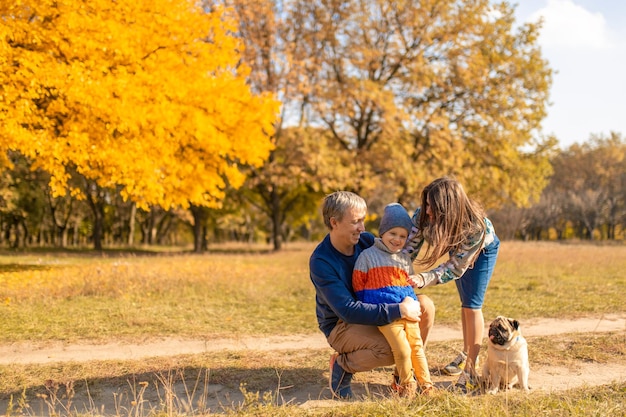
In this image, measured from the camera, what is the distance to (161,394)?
185 inches

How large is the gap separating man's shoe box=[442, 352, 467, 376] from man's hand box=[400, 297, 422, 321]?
1.21m

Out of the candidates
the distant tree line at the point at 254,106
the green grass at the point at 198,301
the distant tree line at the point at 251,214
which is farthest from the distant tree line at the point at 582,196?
the green grass at the point at 198,301

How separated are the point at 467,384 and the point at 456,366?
0.73 meters

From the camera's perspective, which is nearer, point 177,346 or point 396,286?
point 396,286

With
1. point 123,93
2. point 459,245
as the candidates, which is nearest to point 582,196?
point 123,93

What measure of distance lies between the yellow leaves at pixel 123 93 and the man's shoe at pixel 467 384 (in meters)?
9.96

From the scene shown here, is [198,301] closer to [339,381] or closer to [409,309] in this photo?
[339,381]

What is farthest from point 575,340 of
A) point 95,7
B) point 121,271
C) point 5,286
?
point 95,7

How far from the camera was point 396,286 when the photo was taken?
14.3 feet

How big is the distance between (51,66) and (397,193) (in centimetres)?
1655

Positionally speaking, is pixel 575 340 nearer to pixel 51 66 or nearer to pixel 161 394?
pixel 161 394

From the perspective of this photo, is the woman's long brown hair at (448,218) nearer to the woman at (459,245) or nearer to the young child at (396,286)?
the woman at (459,245)

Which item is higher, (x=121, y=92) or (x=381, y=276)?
(x=121, y=92)

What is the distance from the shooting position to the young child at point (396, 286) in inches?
167
